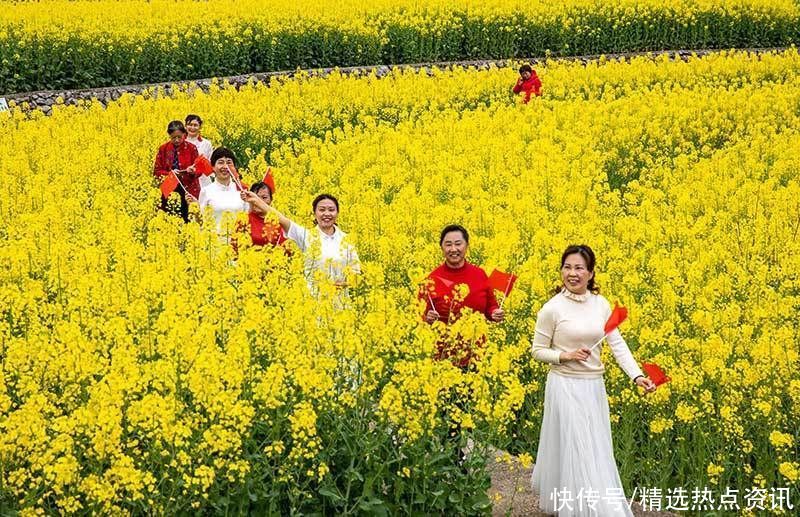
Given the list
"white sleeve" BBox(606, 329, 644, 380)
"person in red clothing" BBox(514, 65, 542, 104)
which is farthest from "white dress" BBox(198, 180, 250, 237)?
"person in red clothing" BBox(514, 65, 542, 104)

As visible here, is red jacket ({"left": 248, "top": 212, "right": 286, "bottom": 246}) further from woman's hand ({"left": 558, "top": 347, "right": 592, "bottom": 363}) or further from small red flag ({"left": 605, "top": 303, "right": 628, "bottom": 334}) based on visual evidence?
small red flag ({"left": 605, "top": 303, "right": 628, "bottom": 334})

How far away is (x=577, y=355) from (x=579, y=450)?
0.59m

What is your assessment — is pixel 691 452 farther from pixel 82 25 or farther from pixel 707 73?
pixel 82 25

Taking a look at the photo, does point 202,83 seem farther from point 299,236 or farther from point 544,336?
point 544,336

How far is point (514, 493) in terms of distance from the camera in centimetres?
647

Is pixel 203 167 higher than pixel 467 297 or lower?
higher

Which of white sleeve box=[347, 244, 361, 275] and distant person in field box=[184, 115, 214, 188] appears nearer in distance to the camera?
white sleeve box=[347, 244, 361, 275]

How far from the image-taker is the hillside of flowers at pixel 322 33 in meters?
22.7

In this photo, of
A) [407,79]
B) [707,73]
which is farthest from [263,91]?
[707,73]

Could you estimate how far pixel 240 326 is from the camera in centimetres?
597

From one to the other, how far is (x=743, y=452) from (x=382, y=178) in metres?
6.71

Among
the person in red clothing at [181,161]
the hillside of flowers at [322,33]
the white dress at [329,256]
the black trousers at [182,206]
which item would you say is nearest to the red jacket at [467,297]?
the white dress at [329,256]

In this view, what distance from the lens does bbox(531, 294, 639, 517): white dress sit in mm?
5969

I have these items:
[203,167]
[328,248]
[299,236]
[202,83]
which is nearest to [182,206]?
[203,167]
